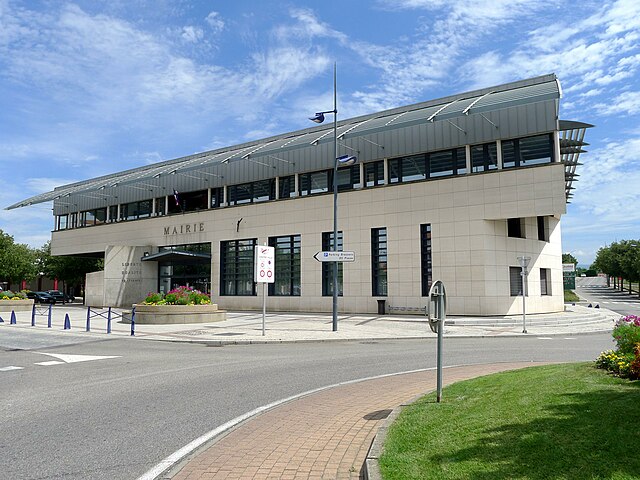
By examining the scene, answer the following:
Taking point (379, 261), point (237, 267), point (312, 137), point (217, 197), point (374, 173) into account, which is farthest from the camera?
point (217, 197)

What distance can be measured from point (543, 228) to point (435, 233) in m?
8.76

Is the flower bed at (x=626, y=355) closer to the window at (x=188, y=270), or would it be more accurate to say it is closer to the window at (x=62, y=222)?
the window at (x=188, y=270)

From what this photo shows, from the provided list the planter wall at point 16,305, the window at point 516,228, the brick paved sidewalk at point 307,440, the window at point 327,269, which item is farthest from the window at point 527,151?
the planter wall at point 16,305

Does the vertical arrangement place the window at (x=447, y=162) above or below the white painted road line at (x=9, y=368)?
above

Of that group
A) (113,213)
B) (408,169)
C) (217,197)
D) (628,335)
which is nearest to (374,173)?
(408,169)

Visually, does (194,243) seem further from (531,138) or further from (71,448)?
(71,448)

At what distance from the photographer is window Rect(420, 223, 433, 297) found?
97.7 ft

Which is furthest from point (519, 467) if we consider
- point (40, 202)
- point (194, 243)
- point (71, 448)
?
point (40, 202)

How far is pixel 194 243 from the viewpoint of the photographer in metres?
41.6

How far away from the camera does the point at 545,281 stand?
32312 millimetres

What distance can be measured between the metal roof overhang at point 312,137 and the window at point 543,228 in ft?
27.6

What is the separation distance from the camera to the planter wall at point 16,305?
117 ft

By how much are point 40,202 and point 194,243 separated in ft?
79.2

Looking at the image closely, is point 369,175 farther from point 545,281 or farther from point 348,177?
point 545,281
